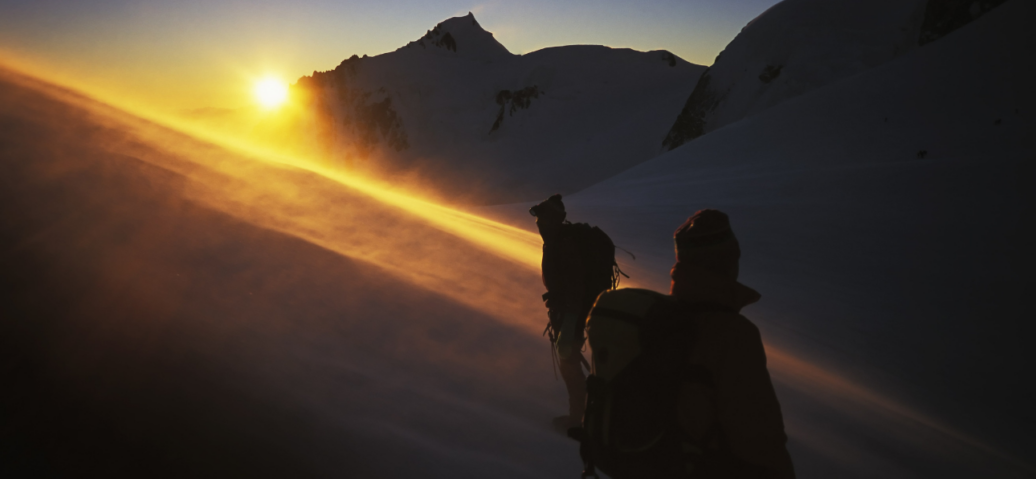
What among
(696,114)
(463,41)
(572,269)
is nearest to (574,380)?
(572,269)

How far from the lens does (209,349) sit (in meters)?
2.45

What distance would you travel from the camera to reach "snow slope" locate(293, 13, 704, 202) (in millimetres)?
64562

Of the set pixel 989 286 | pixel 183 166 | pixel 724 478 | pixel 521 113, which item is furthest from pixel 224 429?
pixel 521 113

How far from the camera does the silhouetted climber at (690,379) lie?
118 centimetres

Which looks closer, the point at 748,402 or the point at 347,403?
the point at 748,402

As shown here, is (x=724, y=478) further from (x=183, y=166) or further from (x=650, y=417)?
(x=183, y=166)

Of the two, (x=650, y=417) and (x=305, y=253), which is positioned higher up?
(x=305, y=253)

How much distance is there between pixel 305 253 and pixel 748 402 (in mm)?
3792

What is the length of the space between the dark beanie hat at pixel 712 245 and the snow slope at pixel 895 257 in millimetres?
2428

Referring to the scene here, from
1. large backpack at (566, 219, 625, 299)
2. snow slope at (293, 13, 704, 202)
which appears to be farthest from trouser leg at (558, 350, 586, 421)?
snow slope at (293, 13, 704, 202)

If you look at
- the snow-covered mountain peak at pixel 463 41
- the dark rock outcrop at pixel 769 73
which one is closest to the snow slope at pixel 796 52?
the dark rock outcrop at pixel 769 73

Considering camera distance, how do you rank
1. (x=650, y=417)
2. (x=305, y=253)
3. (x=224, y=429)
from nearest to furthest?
(x=650, y=417)
(x=224, y=429)
(x=305, y=253)

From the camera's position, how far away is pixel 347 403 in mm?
2439

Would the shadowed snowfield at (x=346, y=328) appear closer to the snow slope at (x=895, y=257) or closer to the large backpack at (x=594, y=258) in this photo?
the snow slope at (x=895, y=257)
